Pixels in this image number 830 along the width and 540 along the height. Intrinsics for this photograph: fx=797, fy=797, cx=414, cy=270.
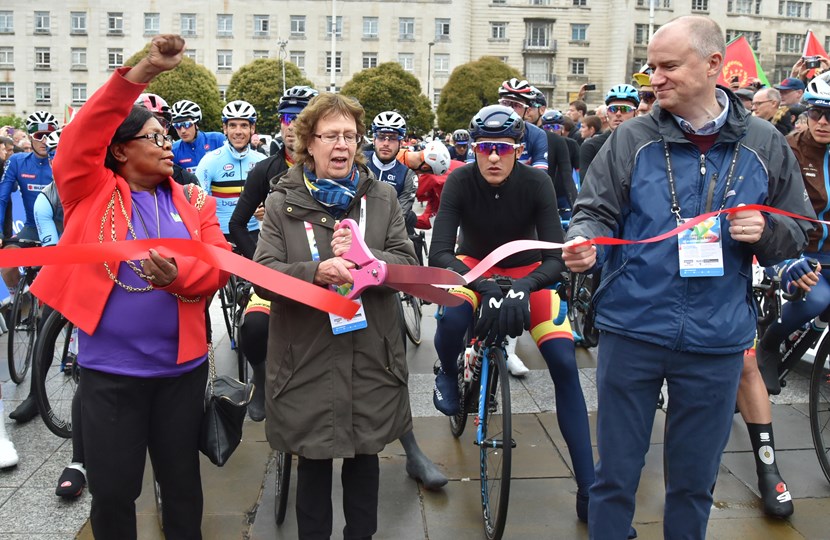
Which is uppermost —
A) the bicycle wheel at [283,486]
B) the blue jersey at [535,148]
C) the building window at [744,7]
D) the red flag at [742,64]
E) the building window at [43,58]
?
the building window at [744,7]

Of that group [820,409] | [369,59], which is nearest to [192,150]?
[820,409]

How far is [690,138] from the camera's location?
302cm

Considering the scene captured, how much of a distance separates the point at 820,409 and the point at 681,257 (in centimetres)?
237

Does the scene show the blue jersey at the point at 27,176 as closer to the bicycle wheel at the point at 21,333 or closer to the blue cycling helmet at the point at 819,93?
the bicycle wheel at the point at 21,333

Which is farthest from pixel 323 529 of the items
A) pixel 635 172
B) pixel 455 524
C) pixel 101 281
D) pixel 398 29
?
pixel 398 29

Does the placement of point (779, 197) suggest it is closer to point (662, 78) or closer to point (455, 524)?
point (662, 78)

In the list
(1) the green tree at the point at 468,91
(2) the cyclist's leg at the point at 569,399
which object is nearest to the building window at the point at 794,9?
(1) the green tree at the point at 468,91

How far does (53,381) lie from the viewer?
5.67 m

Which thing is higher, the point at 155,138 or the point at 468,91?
the point at 468,91

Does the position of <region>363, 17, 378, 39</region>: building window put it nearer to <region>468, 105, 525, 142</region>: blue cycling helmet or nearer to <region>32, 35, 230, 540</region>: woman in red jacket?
<region>468, 105, 525, 142</region>: blue cycling helmet

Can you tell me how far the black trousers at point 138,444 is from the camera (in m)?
3.05

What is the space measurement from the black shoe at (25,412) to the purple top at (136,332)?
2.87 meters

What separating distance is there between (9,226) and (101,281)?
5341mm

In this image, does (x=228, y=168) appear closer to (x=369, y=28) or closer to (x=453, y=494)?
(x=453, y=494)
